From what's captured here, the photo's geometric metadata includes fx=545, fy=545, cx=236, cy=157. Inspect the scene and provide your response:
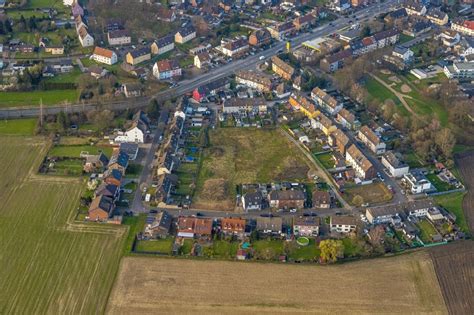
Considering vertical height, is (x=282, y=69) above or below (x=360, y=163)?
below

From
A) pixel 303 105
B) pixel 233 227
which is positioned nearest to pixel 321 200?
pixel 233 227

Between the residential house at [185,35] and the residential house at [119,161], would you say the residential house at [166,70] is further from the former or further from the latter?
the residential house at [119,161]

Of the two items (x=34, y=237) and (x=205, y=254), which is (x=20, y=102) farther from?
(x=205, y=254)

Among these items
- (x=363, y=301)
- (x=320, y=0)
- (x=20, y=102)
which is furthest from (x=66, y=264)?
(x=320, y=0)

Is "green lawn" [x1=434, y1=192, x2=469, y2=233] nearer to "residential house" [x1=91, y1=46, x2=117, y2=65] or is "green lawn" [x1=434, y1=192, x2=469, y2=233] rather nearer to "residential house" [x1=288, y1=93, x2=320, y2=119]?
Answer: "residential house" [x1=288, y1=93, x2=320, y2=119]

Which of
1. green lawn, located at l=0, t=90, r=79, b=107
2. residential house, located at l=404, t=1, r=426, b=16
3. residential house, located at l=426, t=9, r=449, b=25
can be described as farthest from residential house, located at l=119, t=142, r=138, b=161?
residential house, located at l=404, t=1, r=426, b=16

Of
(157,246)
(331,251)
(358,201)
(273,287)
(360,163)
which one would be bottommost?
(358,201)

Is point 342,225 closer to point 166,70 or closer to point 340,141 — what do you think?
point 340,141
